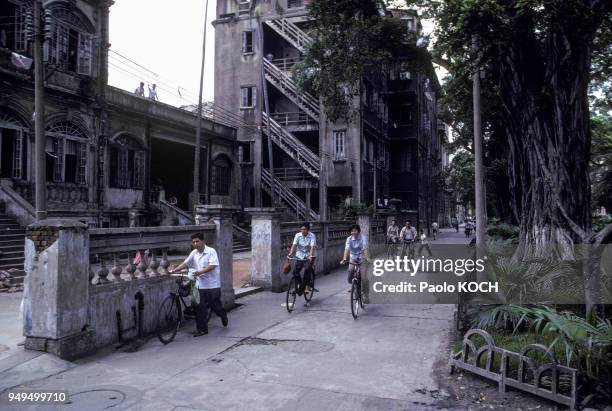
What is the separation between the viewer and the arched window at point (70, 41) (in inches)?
717

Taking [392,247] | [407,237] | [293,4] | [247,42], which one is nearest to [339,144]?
[247,42]

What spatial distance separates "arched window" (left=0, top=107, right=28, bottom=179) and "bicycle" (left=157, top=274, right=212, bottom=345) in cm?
1212

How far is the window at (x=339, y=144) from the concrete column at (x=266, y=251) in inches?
693

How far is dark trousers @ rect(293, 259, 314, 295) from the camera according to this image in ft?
33.2

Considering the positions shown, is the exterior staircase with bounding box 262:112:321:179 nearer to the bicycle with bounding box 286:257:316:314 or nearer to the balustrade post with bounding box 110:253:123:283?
the bicycle with bounding box 286:257:316:314

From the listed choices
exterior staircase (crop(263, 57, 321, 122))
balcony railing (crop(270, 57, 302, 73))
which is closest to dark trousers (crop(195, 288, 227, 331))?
exterior staircase (crop(263, 57, 321, 122))

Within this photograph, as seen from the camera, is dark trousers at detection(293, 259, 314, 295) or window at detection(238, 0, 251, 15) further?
window at detection(238, 0, 251, 15)

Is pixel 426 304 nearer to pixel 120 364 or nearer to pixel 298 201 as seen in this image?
pixel 120 364

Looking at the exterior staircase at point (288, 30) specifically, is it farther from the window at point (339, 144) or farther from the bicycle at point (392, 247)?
the bicycle at point (392, 247)

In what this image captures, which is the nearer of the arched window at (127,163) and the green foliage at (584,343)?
the green foliage at (584,343)

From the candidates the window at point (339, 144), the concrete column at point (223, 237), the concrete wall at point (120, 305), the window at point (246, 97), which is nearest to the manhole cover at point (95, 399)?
the concrete wall at point (120, 305)

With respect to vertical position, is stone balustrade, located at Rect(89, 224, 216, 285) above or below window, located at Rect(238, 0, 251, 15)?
below

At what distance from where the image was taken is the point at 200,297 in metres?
7.90

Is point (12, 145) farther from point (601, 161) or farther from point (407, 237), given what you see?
point (601, 161)
